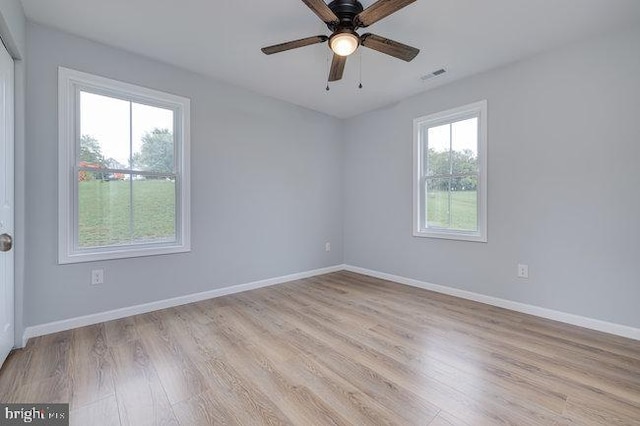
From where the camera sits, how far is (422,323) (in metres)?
2.70

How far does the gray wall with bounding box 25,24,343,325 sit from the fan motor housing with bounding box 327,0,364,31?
1967 mm

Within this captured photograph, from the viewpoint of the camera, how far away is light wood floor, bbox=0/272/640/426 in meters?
1.53

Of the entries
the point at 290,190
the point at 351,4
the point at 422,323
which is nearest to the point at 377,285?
the point at 422,323

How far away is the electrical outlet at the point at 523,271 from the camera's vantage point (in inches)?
116

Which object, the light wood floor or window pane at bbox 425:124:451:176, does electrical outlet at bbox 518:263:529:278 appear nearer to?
the light wood floor

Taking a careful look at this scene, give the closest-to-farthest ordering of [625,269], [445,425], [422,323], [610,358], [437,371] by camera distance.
→ [445,425] < [437,371] < [610,358] < [625,269] < [422,323]

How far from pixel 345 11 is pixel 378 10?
0.93ft

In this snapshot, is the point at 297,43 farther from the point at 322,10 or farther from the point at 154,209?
the point at 154,209

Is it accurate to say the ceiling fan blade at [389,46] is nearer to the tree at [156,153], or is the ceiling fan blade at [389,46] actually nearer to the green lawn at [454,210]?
the green lawn at [454,210]

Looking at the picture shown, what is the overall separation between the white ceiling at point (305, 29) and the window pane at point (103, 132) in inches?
21.8

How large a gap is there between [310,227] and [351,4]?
3033 millimetres

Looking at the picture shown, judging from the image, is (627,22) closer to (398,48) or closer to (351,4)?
(398,48)

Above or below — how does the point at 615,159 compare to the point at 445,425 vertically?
above

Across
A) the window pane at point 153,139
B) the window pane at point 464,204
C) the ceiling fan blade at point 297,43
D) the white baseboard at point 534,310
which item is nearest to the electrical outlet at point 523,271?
the white baseboard at point 534,310
